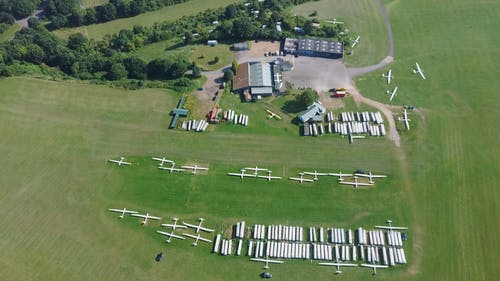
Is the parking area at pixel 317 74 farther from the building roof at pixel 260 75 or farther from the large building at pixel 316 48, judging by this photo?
the building roof at pixel 260 75

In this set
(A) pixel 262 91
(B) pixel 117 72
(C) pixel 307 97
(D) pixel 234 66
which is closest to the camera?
(C) pixel 307 97

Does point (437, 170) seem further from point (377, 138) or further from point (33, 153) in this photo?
point (33, 153)

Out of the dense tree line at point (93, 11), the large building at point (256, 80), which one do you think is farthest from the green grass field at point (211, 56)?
the dense tree line at point (93, 11)

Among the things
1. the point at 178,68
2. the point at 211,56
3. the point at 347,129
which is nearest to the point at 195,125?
the point at 178,68

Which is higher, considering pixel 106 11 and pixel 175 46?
pixel 106 11

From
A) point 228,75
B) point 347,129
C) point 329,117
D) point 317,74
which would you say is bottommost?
point 347,129

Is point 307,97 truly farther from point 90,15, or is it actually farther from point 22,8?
point 22,8
